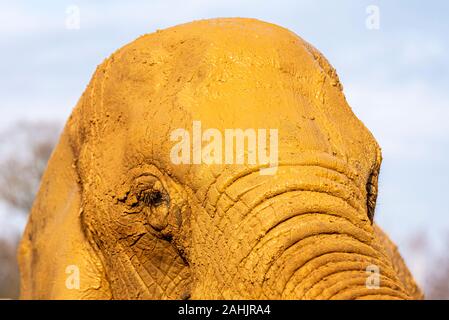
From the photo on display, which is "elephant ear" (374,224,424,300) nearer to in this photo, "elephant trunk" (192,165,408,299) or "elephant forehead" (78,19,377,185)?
"elephant forehead" (78,19,377,185)

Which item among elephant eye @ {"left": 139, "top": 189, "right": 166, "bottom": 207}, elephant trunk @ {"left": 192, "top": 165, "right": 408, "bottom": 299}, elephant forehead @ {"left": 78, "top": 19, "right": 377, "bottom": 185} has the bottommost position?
elephant trunk @ {"left": 192, "top": 165, "right": 408, "bottom": 299}

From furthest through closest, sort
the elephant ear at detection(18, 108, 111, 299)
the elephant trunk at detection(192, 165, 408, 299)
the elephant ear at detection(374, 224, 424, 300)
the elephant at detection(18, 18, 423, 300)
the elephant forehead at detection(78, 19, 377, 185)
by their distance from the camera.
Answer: the elephant ear at detection(374, 224, 424, 300) → the elephant ear at detection(18, 108, 111, 299) → the elephant forehead at detection(78, 19, 377, 185) → the elephant at detection(18, 18, 423, 300) → the elephant trunk at detection(192, 165, 408, 299)

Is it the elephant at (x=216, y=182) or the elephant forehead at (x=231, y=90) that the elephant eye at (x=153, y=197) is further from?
the elephant forehead at (x=231, y=90)

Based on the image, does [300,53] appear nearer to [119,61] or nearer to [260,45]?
[260,45]

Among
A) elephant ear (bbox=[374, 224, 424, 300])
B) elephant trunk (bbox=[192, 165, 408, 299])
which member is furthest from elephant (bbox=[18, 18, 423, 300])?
elephant ear (bbox=[374, 224, 424, 300])

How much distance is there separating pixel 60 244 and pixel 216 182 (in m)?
1.42

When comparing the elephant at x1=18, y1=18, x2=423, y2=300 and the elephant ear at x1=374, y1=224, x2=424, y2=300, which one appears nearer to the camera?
the elephant at x1=18, y1=18, x2=423, y2=300

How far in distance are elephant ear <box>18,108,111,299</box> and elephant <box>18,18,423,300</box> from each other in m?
0.01

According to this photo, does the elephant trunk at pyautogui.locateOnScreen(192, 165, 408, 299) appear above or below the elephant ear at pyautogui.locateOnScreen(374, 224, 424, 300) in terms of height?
below

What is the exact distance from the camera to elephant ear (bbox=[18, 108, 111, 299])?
223 inches

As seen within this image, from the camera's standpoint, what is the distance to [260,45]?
5.27 metres

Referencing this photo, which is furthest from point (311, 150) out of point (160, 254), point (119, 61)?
point (119, 61)

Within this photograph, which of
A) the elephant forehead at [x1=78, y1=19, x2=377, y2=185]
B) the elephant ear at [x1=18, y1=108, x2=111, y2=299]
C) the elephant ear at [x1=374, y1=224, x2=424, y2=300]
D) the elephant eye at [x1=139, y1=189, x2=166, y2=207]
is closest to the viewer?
the elephant forehead at [x1=78, y1=19, x2=377, y2=185]

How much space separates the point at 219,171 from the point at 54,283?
4.81 feet
